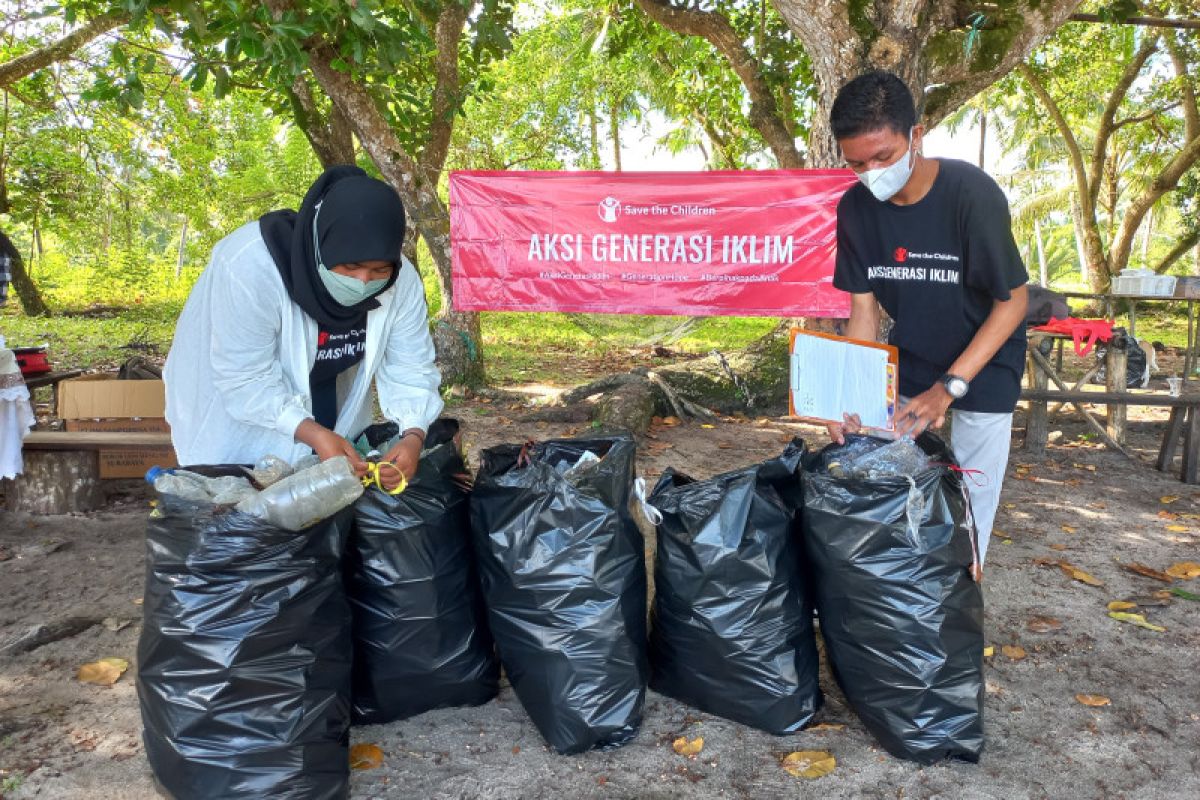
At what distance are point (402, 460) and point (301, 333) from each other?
1.33 ft

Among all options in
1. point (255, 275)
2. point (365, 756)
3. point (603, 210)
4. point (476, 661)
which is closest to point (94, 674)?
point (365, 756)

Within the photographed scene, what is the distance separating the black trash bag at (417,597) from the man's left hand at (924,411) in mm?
1229

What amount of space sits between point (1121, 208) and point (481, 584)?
1427 inches

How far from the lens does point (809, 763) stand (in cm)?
219

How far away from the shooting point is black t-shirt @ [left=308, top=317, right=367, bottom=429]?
2232 mm

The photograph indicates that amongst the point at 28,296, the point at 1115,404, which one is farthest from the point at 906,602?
the point at 28,296

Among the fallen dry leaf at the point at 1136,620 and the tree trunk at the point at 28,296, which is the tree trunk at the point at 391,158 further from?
the tree trunk at the point at 28,296

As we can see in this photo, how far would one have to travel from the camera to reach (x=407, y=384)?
239 centimetres

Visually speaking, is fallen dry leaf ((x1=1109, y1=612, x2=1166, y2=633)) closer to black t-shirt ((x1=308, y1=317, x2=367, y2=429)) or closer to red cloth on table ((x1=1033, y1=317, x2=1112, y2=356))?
black t-shirt ((x1=308, y1=317, x2=367, y2=429))

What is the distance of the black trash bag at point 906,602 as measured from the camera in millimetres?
2070

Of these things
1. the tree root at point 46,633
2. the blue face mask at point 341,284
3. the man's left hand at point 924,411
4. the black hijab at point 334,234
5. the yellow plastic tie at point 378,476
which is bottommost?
the tree root at point 46,633

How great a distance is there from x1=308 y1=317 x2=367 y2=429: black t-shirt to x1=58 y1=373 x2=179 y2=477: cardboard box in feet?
7.80

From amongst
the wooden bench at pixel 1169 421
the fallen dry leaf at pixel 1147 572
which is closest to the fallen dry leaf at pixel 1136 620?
the fallen dry leaf at pixel 1147 572

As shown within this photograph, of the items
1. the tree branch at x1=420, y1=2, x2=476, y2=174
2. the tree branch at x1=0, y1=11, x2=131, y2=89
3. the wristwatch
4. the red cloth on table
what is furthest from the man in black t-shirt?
the tree branch at x1=0, y1=11, x2=131, y2=89
